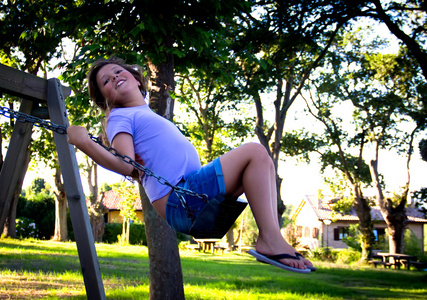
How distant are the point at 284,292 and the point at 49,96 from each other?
234 inches

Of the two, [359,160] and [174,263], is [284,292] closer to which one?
[174,263]

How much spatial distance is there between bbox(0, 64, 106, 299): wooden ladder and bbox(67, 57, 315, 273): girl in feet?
4.24

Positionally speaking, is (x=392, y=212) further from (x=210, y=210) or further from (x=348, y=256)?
(x=210, y=210)

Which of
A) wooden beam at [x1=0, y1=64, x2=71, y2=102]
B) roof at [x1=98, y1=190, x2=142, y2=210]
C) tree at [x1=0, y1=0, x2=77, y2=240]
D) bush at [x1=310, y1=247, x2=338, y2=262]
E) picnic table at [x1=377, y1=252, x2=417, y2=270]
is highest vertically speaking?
tree at [x1=0, y1=0, x2=77, y2=240]

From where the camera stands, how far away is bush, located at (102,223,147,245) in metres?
27.0

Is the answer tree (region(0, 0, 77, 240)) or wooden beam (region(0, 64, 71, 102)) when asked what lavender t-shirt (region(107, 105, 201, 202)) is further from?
tree (region(0, 0, 77, 240))

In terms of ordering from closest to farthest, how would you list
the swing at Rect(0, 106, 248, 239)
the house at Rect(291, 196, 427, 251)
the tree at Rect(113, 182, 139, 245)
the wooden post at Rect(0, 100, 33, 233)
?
the swing at Rect(0, 106, 248, 239)
the wooden post at Rect(0, 100, 33, 233)
the tree at Rect(113, 182, 139, 245)
the house at Rect(291, 196, 427, 251)

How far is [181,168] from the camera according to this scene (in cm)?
260

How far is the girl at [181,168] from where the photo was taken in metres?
2.42

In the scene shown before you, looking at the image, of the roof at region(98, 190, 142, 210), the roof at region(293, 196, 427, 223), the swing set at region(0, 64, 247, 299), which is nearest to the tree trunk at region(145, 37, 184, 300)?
the swing set at region(0, 64, 247, 299)

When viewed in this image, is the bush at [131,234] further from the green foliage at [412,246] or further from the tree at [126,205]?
the green foliage at [412,246]

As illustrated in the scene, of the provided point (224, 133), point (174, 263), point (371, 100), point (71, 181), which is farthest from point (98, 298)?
point (224, 133)

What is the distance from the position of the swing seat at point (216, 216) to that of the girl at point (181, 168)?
7 centimetres

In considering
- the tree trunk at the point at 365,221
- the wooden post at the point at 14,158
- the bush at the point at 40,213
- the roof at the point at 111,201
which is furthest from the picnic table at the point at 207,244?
Result: the roof at the point at 111,201
